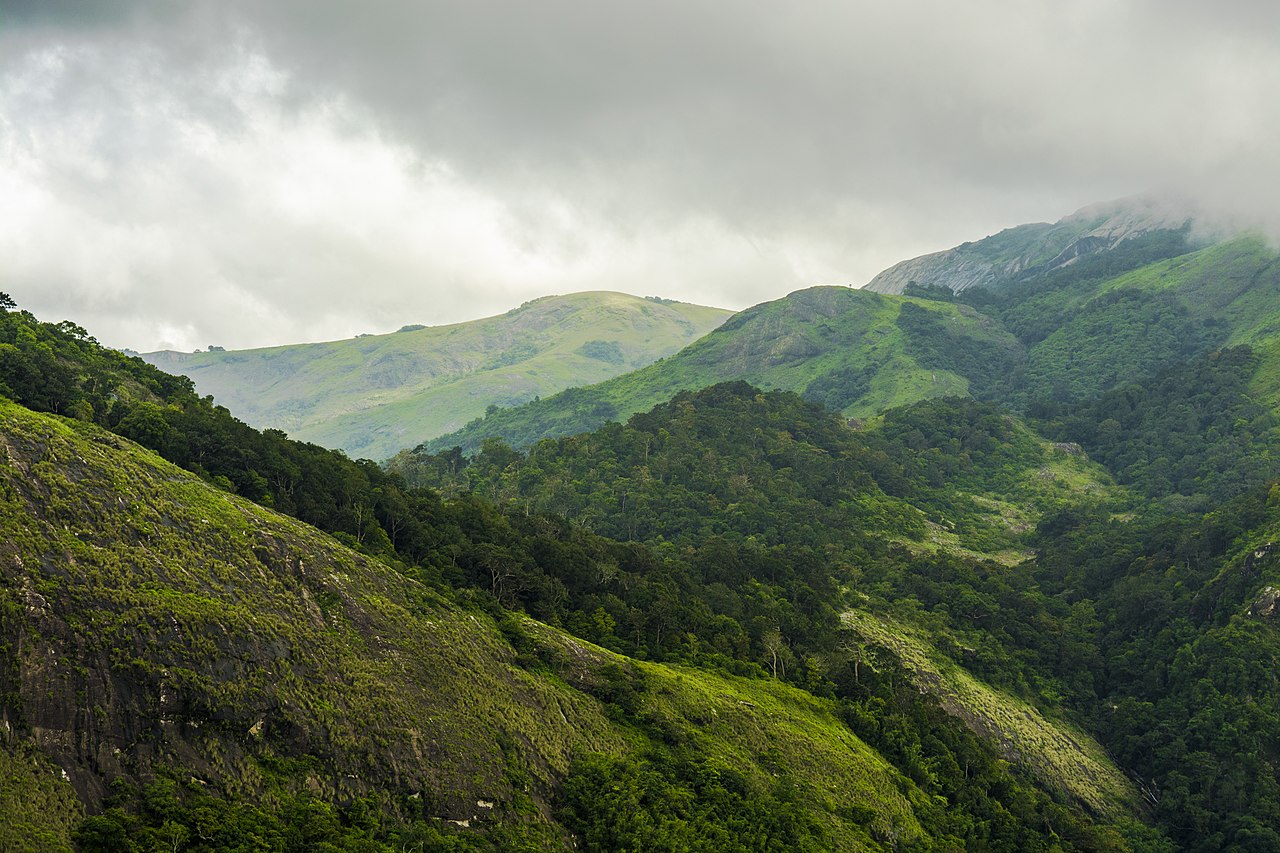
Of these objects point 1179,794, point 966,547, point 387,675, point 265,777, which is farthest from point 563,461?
point 265,777

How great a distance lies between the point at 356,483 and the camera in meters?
74.8

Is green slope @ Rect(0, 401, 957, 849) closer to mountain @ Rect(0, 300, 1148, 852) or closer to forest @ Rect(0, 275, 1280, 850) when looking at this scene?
mountain @ Rect(0, 300, 1148, 852)

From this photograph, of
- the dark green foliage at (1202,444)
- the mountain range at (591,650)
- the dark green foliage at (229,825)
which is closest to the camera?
the dark green foliage at (229,825)

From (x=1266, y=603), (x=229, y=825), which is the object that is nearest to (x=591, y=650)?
(x=229, y=825)

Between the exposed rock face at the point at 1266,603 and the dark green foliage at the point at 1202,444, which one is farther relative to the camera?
the dark green foliage at the point at 1202,444

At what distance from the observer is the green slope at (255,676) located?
105ft

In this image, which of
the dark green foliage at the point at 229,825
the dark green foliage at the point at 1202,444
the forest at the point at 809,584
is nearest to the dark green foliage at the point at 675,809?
the forest at the point at 809,584

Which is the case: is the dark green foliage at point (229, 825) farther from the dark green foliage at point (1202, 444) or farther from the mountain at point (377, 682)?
the dark green foliage at point (1202, 444)

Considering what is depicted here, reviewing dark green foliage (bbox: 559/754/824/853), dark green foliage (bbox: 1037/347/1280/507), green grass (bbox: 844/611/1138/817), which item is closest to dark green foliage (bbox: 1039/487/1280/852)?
green grass (bbox: 844/611/1138/817)

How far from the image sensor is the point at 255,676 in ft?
128

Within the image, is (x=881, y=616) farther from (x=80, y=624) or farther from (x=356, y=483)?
(x=80, y=624)

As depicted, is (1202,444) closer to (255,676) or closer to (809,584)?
(809,584)

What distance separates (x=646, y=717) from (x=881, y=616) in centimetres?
5788

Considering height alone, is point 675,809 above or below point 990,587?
below
